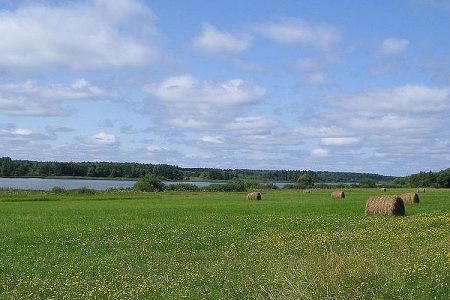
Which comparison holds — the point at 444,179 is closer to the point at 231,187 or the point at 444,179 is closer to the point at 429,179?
→ the point at 429,179

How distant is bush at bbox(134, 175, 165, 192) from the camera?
4313 inches

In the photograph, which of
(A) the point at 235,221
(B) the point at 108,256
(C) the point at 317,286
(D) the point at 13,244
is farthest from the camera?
(A) the point at 235,221

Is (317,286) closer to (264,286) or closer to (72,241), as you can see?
(264,286)

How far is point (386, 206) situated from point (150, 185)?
82865mm

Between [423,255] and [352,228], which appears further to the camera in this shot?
[352,228]

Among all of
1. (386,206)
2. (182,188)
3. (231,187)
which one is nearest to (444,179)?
(231,187)

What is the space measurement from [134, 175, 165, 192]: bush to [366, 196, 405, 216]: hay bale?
80.1 m

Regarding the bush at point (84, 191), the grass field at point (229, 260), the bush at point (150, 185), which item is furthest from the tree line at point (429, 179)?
the grass field at point (229, 260)

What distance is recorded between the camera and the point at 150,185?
11062 cm

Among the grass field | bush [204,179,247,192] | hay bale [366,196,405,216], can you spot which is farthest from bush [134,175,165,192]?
the grass field

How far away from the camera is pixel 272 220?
28.0 meters

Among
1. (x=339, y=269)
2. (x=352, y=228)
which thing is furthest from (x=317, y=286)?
(x=352, y=228)

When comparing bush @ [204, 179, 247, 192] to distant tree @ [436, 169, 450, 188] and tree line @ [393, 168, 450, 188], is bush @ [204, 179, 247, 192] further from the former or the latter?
tree line @ [393, 168, 450, 188]

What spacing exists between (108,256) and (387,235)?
398 inches
